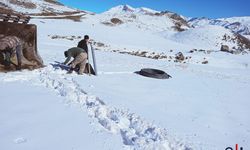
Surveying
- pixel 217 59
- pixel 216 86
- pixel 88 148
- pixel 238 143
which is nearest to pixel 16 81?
pixel 88 148

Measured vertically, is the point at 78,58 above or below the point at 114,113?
above

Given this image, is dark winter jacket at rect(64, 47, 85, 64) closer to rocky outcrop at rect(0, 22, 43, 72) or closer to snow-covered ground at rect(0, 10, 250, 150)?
snow-covered ground at rect(0, 10, 250, 150)

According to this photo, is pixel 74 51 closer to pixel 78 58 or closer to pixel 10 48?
pixel 78 58

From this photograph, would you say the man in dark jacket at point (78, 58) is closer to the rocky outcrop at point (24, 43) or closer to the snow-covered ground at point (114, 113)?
the snow-covered ground at point (114, 113)

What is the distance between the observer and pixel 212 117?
815 centimetres

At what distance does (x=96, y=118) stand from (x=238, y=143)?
2891 mm

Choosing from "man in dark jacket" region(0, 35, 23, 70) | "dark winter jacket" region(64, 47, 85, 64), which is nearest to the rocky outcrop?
"man in dark jacket" region(0, 35, 23, 70)

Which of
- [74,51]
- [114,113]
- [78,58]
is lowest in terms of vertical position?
[114,113]

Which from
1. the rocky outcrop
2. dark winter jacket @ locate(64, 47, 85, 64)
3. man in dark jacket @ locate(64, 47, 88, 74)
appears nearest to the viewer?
the rocky outcrop

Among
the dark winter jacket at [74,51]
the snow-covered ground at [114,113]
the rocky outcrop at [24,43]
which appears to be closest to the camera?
the snow-covered ground at [114,113]

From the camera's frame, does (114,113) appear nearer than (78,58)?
Yes

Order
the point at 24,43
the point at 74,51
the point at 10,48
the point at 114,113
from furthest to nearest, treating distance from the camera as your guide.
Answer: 1. the point at 74,51
2. the point at 24,43
3. the point at 10,48
4. the point at 114,113

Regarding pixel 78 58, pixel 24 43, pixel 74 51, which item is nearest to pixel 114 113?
pixel 78 58

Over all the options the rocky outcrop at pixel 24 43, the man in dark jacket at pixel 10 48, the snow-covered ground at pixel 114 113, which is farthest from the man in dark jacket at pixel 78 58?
the man in dark jacket at pixel 10 48
